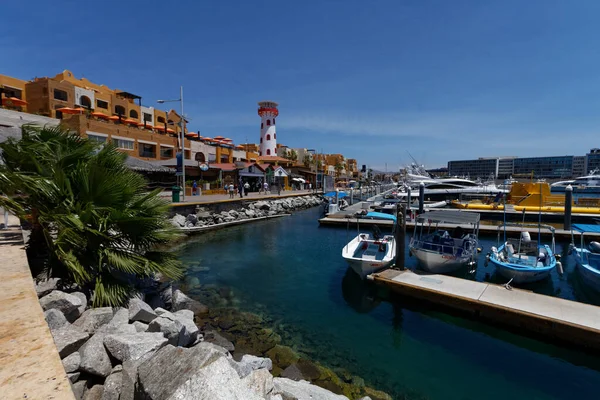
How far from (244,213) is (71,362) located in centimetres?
2727

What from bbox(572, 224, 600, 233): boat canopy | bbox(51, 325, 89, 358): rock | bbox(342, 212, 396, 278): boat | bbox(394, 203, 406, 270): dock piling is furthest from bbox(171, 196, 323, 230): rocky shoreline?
bbox(572, 224, 600, 233): boat canopy

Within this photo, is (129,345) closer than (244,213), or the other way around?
(129,345)

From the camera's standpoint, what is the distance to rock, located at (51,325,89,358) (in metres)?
4.77

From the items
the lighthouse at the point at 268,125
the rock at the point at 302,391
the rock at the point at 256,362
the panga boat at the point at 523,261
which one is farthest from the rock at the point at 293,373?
the lighthouse at the point at 268,125

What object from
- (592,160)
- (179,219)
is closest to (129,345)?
(179,219)

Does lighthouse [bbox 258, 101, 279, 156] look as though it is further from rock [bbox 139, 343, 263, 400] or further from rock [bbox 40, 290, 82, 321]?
rock [bbox 139, 343, 263, 400]

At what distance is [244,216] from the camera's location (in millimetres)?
31359

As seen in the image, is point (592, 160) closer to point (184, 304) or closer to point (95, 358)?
point (184, 304)

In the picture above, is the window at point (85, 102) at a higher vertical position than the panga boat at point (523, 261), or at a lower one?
higher

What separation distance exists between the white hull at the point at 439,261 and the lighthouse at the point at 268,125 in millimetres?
58467

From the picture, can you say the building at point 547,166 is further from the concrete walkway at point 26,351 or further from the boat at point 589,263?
the concrete walkway at point 26,351

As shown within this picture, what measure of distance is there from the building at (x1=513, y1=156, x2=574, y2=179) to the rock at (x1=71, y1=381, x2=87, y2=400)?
18157 cm

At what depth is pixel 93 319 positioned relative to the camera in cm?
596

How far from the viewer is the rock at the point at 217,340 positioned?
27.2 feet
